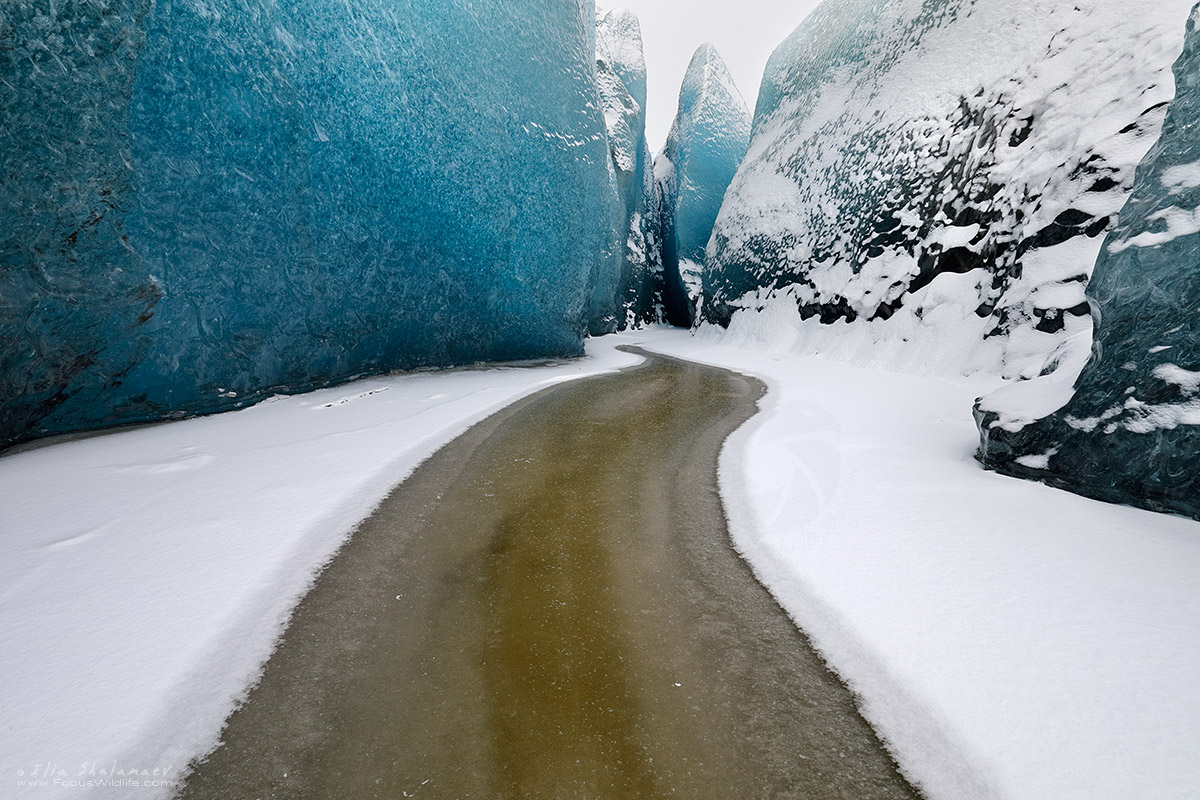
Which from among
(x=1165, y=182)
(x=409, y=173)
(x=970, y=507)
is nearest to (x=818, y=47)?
(x=409, y=173)

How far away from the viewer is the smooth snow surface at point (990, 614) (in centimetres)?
141

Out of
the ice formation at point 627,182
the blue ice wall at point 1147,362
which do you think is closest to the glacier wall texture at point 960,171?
the blue ice wall at point 1147,362

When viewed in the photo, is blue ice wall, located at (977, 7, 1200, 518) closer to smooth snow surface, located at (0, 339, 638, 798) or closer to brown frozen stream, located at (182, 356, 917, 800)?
brown frozen stream, located at (182, 356, 917, 800)

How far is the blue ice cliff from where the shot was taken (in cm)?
2503

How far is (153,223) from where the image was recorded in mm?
4953

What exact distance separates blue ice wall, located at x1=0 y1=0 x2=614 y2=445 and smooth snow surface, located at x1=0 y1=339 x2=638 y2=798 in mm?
1065

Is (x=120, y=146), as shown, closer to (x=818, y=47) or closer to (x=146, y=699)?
(x=146, y=699)

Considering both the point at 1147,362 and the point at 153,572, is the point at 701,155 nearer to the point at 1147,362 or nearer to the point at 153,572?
the point at 1147,362

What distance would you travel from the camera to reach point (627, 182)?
23.1 m

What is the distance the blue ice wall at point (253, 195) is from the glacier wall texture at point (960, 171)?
7679mm

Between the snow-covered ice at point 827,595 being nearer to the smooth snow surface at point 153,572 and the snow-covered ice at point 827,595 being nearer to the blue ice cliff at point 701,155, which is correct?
the smooth snow surface at point 153,572

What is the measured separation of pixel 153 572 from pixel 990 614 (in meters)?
3.73

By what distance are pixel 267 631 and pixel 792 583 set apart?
2327 millimetres

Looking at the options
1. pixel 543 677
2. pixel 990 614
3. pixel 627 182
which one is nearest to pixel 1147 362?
pixel 990 614
